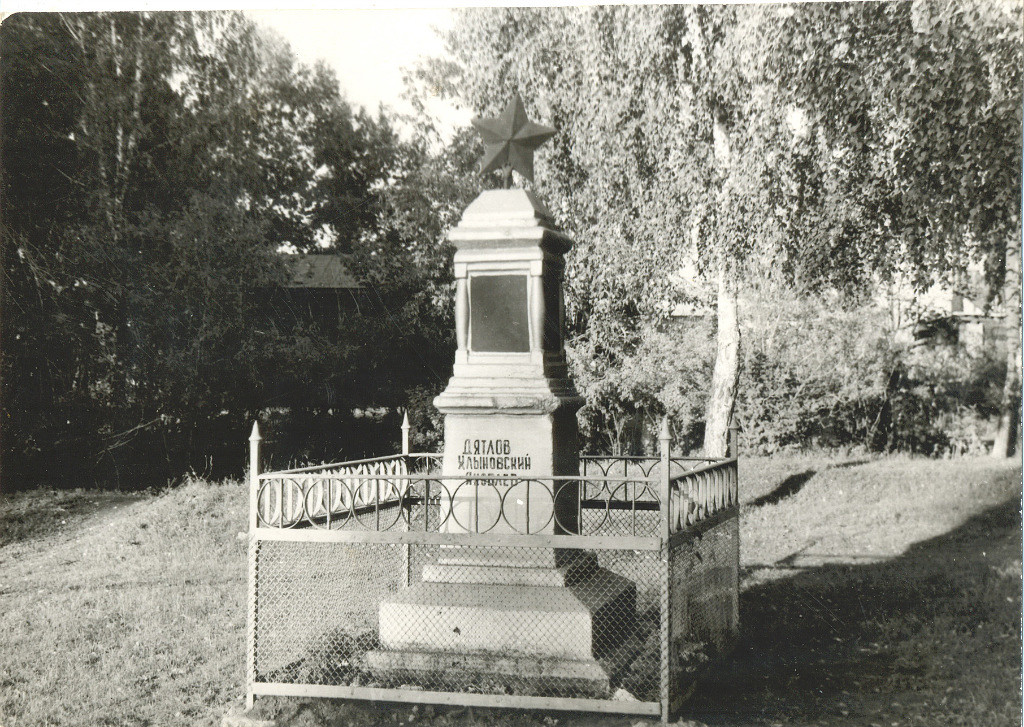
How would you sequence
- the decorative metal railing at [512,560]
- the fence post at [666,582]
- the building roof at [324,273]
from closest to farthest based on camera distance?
the fence post at [666,582], the decorative metal railing at [512,560], the building roof at [324,273]

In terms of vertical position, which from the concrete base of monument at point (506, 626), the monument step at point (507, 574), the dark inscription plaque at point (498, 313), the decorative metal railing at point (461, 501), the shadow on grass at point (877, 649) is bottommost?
the shadow on grass at point (877, 649)

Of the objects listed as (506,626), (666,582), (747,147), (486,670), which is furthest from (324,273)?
(666,582)

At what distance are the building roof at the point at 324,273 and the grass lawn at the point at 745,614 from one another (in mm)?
4798

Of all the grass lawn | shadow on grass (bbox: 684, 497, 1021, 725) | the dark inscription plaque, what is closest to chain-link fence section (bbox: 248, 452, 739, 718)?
the grass lawn

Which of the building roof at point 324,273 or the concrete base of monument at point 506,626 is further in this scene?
the building roof at point 324,273

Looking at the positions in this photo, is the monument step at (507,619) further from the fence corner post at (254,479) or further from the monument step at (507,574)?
the fence corner post at (254,479)

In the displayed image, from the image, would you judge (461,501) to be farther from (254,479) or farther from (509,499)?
(254,479)

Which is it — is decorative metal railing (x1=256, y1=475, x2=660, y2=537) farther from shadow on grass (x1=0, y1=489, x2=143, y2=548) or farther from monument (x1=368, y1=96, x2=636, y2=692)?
shadow on grass (x1=0, y1=489, x2=143, y2=548)

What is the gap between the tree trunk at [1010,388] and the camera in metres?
14.2

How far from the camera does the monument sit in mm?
5465

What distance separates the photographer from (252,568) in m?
5.57

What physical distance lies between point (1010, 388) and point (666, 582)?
14.5 m

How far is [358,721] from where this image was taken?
199 inches

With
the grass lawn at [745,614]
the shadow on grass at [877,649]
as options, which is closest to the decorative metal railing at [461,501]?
the grass lawn at [745,614]
